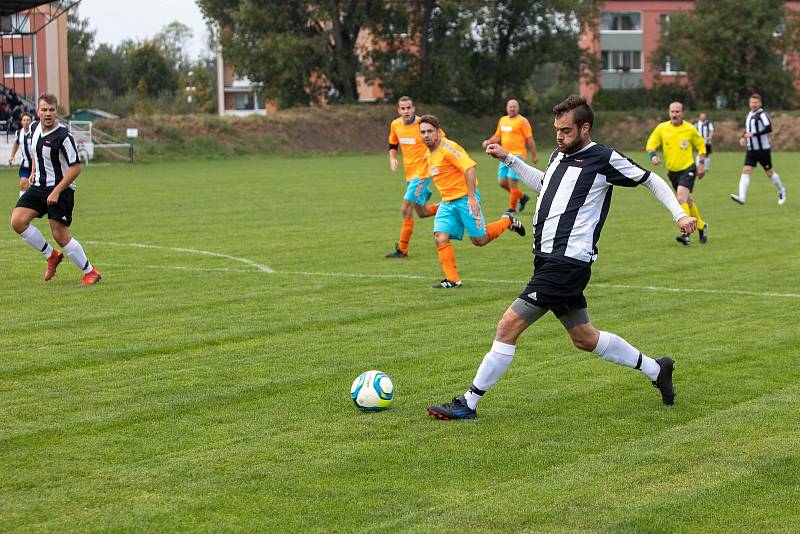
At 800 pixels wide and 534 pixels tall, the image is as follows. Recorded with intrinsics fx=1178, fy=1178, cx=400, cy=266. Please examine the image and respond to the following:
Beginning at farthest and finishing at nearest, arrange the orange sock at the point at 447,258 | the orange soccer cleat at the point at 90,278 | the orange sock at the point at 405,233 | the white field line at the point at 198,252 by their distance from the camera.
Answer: the orange sock at the point at 405,233
the white field line at the point at 198,252
the orange soccer cleat at the point at 90,278
the orange sock at the point at 447,258

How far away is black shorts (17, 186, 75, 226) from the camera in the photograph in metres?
13.2

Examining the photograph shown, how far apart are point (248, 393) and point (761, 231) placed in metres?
12.7

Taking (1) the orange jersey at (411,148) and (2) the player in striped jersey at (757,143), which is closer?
(1) the orange jersey at (411,148)

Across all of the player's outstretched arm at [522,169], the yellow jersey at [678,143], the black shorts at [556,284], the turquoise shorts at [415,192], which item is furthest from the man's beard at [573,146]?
the yellow jersey at [678,143]

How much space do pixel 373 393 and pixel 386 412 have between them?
0.15 m

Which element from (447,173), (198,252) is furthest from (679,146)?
(198,252)

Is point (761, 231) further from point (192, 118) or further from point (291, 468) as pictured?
point (192, 118)

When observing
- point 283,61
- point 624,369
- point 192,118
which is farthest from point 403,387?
point 283,61

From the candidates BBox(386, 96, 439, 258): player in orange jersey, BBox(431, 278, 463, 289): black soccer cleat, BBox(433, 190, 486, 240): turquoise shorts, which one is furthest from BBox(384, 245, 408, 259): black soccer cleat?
BBox(431, 278, 463, 289): black soccer cleat

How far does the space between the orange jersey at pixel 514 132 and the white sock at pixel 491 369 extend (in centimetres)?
1562

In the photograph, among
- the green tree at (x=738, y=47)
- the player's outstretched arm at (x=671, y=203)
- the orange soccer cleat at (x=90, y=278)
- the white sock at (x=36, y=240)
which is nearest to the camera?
the player's outstretched arm at (x=671, y=203)

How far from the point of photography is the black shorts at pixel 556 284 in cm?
682

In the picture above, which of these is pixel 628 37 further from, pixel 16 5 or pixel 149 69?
pixel 16 5

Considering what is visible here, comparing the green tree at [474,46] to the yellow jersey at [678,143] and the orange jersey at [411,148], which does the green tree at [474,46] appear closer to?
the yellow jersey at [678,143]
